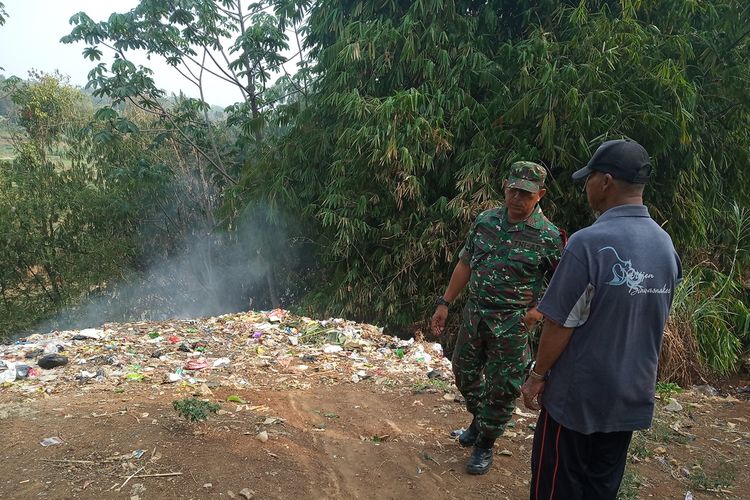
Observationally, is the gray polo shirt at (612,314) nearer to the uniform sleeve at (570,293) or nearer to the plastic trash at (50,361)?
the uniform sleeve at (570,293)

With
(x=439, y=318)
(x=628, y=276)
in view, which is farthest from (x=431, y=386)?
(x=628, y=276)

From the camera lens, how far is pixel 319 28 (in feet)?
22.0

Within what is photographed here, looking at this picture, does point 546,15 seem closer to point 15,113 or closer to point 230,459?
point 230,459

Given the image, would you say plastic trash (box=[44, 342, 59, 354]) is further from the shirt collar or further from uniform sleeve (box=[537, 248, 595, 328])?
the shirt collar

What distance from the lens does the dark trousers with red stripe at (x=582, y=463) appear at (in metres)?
1.65

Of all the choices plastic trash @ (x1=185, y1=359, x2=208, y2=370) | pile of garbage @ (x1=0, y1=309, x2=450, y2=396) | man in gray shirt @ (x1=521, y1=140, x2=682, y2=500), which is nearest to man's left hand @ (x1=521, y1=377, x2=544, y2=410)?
man in gray shirt @ (x1=521, y1=140, x2=682, y2=500)

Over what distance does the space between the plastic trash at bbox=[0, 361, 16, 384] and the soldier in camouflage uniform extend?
336cm

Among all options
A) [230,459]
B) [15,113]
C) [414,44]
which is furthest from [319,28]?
[15,113]

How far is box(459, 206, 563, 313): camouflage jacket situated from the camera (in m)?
2.39

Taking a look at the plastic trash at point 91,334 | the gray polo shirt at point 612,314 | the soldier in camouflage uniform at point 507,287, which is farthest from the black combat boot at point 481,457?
the plastic trash at point 91,334

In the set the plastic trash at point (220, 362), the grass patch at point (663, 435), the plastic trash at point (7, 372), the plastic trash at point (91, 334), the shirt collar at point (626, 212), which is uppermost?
the shirt collar at point (626, 212)

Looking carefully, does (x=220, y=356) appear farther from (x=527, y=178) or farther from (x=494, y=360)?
(x=527, y=178)

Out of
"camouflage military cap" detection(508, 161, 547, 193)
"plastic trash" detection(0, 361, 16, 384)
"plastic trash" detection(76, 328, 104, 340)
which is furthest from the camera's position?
"plastic trash" detection(76, 328, 104, 340)

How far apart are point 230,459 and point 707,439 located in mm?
3067
